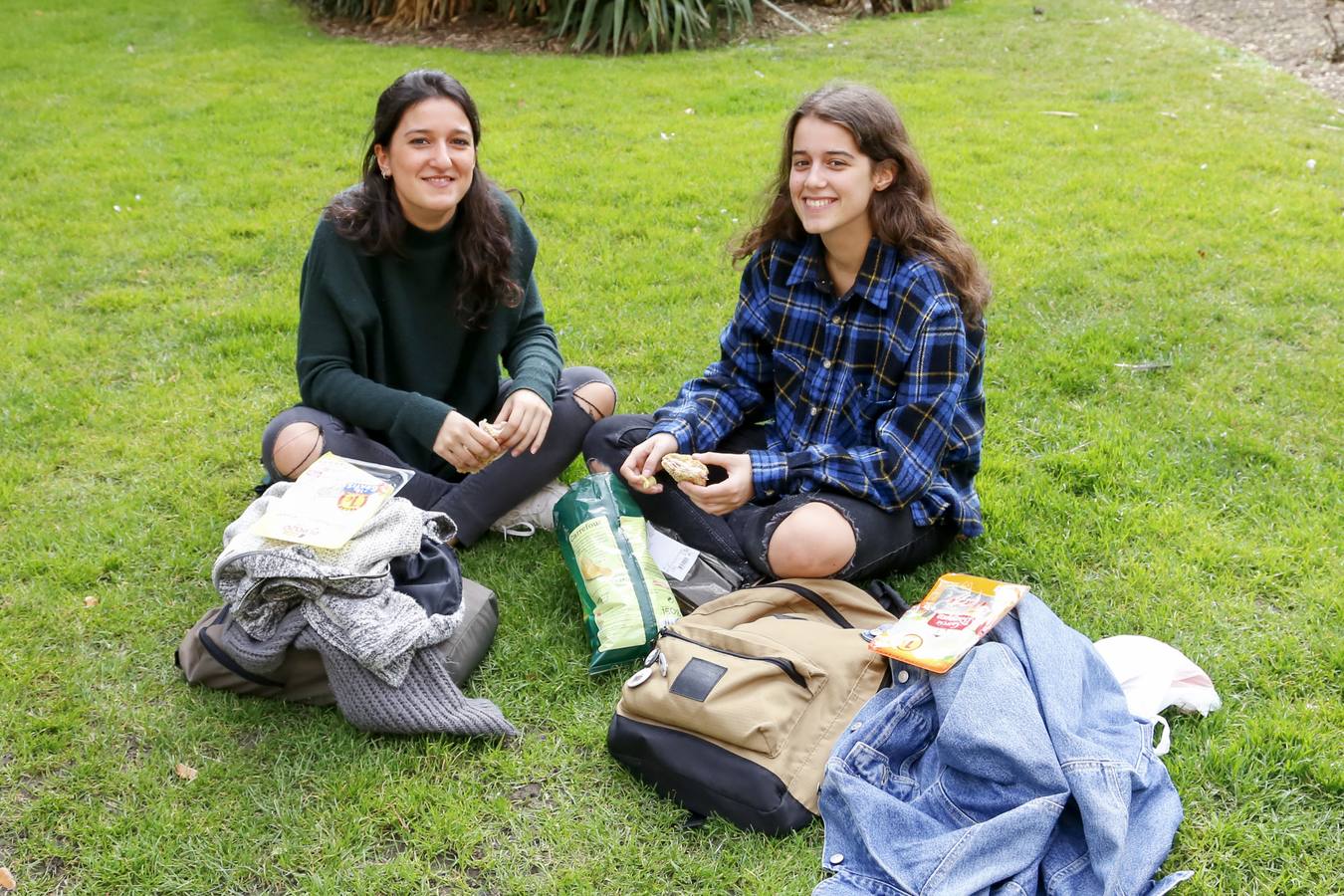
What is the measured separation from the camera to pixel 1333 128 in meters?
7.52

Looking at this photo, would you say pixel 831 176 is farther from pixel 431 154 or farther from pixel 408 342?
pixel 408 342

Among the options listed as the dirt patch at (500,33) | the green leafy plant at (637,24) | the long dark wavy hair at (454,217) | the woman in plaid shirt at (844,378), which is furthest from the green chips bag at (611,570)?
the dirt patch at (500,33)

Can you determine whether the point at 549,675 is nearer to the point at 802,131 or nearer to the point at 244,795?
the point at 244,795

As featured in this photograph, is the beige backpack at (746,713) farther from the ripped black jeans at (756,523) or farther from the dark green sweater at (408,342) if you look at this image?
the dark green sweater at (408,342)

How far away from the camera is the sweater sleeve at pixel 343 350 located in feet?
10.9

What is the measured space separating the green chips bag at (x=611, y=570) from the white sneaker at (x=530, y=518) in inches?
9.3

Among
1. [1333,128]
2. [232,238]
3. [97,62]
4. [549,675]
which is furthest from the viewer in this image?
[97,62]

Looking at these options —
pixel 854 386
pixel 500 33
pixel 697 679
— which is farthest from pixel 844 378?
pixel 500 33

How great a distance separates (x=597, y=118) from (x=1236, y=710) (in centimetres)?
638

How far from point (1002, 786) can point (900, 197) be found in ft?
5.46

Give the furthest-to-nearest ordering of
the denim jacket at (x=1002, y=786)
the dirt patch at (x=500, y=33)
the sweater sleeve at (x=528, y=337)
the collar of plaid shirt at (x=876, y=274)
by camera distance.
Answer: the dirt patch at (x=500, y=33) < the sweater sleeve at (x=528, y=337) < the collar of plaid shirt at (x=876, y=274) < the denim jacket at (x=1002, y=786)

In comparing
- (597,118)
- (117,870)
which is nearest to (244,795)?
(117,870)

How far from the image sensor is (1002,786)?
2.31 meters

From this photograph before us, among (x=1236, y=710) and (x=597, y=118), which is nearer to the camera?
(x=1236, y=710)
